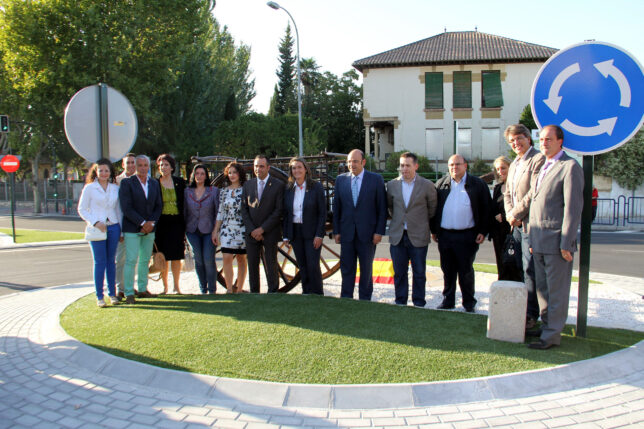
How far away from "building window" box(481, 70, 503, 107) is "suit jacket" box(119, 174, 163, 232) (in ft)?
107

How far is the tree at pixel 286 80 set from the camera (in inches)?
2630

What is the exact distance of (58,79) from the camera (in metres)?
26.7

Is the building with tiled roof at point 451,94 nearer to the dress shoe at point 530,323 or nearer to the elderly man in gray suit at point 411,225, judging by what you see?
the elderly man in gray suit at point 411,225

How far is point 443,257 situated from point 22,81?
29867 millimetres

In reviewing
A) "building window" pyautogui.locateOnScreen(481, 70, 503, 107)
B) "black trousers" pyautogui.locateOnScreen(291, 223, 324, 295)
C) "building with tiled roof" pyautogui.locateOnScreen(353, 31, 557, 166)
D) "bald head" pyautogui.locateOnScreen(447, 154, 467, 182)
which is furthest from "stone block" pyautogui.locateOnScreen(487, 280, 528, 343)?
"building window" pyautogui.locateOnScreen(481, 70, 503, 107)

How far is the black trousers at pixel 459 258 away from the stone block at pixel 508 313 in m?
1.37

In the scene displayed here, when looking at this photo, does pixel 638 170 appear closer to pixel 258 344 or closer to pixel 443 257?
pixel 443 257

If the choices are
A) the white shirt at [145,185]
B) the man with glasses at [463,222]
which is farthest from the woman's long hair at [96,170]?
the man with glasses at [463,222]

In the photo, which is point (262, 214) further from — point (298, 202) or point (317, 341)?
point (317, 341)

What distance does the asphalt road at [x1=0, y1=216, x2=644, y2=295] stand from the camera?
9.70m

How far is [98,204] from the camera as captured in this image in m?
6.23

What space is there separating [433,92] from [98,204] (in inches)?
1273

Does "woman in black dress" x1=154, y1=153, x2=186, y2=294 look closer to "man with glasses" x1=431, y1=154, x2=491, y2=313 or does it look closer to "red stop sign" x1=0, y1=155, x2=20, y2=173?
"man with glasses" x1=431, y1=154, x2=491, y2=313

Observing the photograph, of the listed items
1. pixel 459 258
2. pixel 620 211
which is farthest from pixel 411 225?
pixel 620 211
